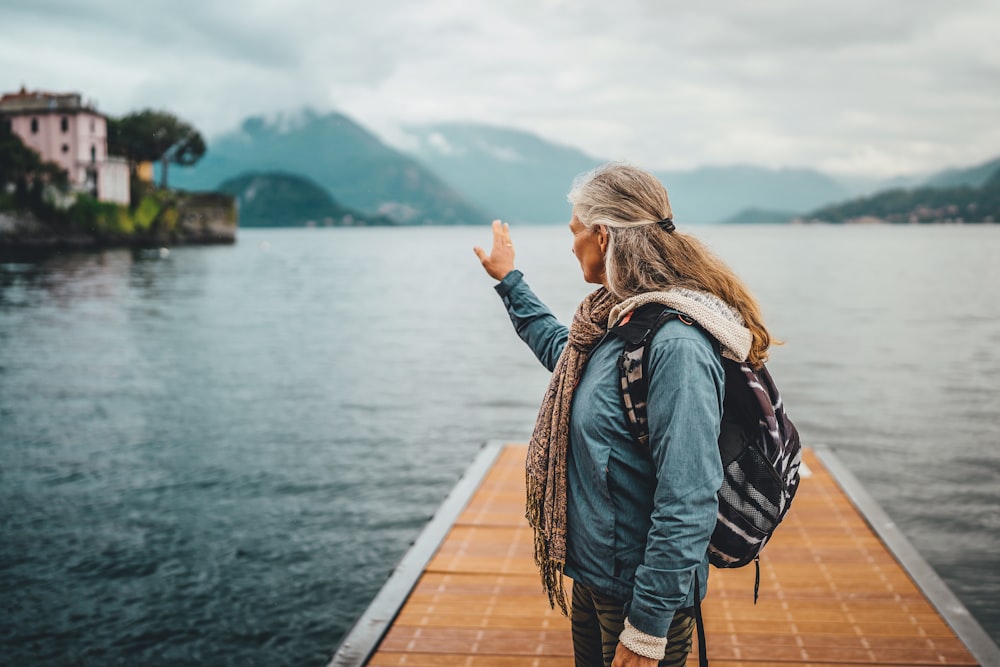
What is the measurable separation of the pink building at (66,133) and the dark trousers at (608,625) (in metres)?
85.5

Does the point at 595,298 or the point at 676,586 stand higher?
the point at 595,298

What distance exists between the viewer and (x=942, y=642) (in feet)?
13.8

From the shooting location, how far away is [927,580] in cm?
495

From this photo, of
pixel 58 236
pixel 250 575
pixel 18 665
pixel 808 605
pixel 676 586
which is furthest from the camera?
pixel 58 236

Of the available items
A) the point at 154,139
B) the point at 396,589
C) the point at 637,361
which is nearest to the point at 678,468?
the point at 637,361

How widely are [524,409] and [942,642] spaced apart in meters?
11.6

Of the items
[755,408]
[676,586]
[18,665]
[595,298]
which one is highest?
[595,298]

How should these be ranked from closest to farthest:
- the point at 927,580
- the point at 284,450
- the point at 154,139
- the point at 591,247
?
the point at 591,247, the point at 927,580, the point at 284,450, the point at 154,139

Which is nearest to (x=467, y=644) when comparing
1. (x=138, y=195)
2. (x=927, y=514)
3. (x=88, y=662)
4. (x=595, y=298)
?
(x=595, y=298)

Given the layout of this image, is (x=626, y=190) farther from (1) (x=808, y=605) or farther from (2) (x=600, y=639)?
(1) (x=808, y=605)

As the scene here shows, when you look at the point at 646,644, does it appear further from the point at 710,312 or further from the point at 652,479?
the point at 710,312

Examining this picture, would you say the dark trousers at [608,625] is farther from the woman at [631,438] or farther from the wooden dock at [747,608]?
the wooden dock at [747,608]

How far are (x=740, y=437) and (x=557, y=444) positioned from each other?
0.47m

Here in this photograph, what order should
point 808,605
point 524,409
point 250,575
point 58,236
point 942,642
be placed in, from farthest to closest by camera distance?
point 58,236 < point 524,409 < point 250,575 < point 808,605 < point 942,642
